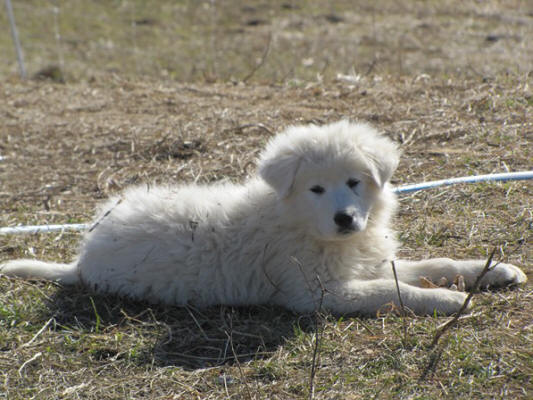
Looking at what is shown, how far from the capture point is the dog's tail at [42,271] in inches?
160

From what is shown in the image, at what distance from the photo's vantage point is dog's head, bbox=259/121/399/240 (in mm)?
3521

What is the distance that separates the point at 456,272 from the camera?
3721 millimetres

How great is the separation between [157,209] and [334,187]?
1.02 meters

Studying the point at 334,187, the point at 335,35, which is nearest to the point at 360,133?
the point at 334,187

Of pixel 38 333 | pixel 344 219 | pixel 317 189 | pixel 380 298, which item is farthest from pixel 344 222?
pixel 38 333

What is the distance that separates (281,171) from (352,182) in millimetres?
369

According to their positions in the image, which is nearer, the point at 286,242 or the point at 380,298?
the point at 380,298

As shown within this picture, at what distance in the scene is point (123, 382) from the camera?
305 centimetres

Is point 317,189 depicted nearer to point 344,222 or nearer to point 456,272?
point 344,222

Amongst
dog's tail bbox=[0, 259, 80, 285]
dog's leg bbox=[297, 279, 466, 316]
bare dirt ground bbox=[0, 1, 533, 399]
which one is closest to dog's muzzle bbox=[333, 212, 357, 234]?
dog's leg bbox=[297, 279, 466, 316]

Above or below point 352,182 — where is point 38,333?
below

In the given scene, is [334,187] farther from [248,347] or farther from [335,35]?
[335,35]

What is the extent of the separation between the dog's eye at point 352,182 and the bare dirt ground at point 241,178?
682 mm

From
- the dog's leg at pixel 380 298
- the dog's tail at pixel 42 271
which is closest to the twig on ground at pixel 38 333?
the dog's tail at pixel 42 271
